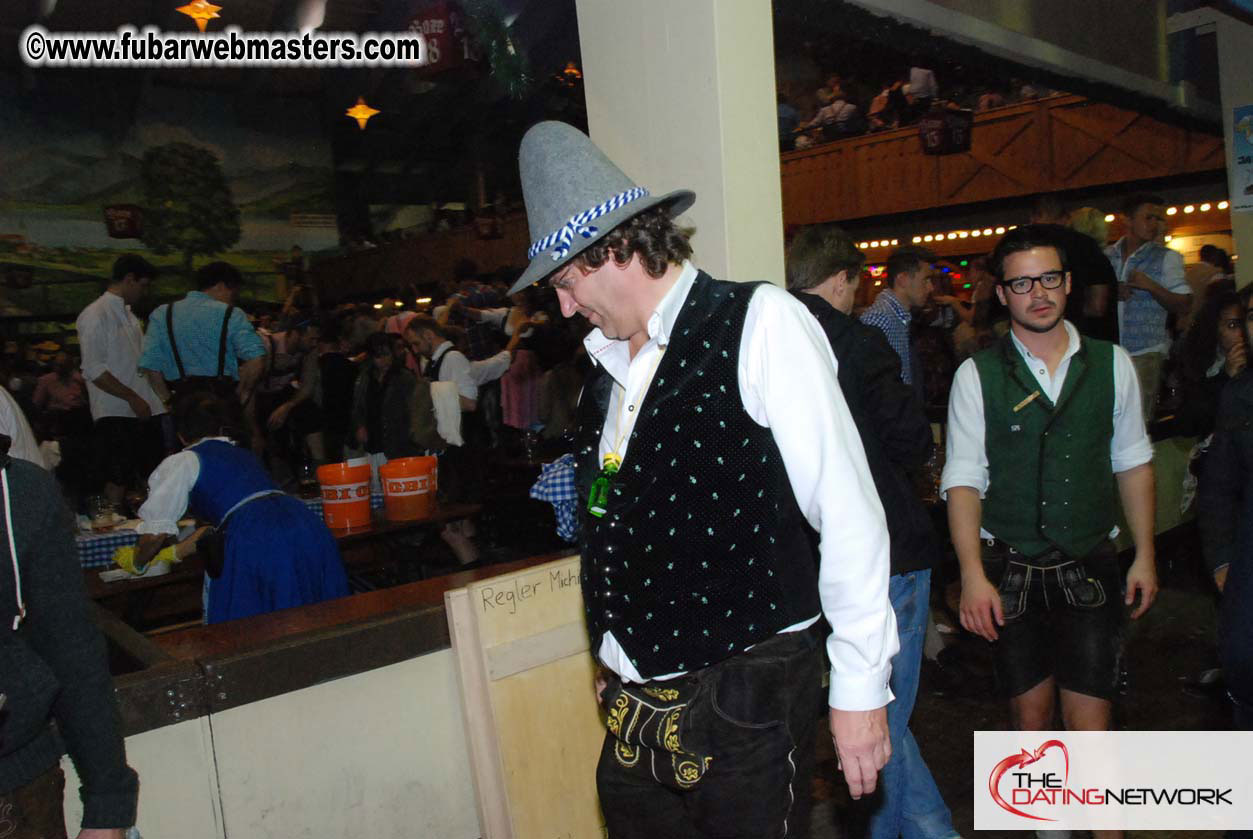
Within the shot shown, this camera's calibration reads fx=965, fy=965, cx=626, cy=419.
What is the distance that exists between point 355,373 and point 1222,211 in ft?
33.7

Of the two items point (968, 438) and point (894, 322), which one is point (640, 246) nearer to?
point (968, 438)

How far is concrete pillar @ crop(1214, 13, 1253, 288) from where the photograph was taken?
7879mm

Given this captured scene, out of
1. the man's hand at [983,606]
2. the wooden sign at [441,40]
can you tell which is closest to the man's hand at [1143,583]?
the man's hand at [983,606]

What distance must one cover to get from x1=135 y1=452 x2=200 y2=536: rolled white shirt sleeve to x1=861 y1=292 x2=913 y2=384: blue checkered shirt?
8.70ft

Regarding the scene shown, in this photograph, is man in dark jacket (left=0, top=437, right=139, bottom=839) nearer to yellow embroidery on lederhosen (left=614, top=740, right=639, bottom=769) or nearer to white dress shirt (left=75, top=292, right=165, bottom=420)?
yellow embroidery on lederhosen (left=614, top=740, right=639, bottom=769)

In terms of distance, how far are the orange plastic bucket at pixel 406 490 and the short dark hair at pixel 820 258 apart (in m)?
A: 2.50

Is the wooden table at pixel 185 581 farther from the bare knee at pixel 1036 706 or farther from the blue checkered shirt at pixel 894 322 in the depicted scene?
the bare knee at pixel 1036 706

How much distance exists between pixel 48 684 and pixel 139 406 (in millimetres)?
5085

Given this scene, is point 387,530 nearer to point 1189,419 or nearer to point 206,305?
point 206,305

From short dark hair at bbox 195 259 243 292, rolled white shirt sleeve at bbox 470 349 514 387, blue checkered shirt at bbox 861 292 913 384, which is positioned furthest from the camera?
rolled white shirt sleeve at bbox 470 349 514 387

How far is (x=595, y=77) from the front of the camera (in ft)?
10.4

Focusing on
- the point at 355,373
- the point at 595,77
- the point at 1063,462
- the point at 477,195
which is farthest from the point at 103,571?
the point at 477,195

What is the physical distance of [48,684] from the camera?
1531 mm

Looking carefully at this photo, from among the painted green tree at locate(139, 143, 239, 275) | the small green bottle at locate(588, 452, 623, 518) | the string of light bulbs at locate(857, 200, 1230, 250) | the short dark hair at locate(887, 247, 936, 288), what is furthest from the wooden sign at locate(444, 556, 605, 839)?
the painted green tree at locate(139, 143, 239, 275)
